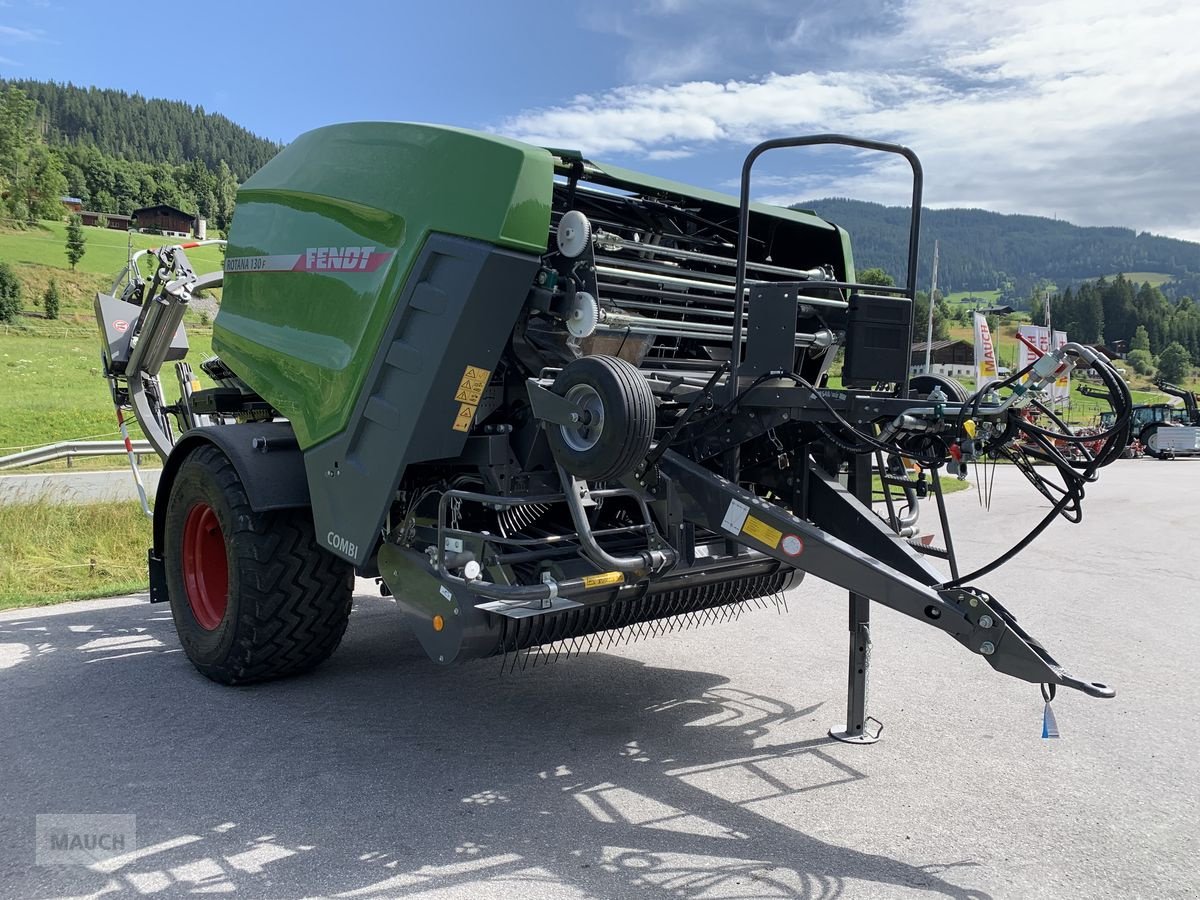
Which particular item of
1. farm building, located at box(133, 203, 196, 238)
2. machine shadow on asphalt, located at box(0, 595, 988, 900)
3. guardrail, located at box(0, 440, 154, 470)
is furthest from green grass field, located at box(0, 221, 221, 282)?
machine shadow on asphalt, located at box(0, 595, 988, 900)

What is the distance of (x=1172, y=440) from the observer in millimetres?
31250

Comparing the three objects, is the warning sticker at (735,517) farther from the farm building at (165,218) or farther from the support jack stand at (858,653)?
the farm building at (165,218)

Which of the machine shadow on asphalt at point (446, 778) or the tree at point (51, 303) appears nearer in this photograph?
the machine shadow on asphalt at point (446, 778)

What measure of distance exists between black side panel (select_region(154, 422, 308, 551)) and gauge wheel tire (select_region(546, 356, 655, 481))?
162 cm

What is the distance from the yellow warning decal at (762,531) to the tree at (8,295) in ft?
188

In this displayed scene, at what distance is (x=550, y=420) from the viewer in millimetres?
3660

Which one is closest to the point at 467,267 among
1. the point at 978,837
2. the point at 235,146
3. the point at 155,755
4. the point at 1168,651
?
the point at 155,755

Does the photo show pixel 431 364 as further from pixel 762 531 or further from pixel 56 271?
pixel 56 271

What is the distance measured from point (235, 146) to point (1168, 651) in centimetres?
18902

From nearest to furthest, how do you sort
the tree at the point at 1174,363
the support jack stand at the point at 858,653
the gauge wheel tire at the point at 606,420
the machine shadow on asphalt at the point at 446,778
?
the machine shadow on asphalt at the point at 446,778, the gauge wheel tire at the point at 606,420, the support jack stand at the point at 858,653, the tree at the point at 1174,363

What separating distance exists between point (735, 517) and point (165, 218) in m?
128

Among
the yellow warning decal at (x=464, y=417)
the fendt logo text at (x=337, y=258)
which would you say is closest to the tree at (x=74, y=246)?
the fendt logo text at (x=337, y=258)

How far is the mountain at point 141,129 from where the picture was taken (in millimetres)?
156125

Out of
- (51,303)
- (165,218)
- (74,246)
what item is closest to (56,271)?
(74,246)
